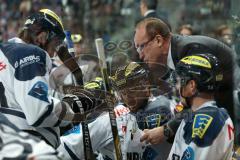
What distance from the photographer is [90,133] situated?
5070 millimetres

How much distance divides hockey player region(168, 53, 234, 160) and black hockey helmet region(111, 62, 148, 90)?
30cm

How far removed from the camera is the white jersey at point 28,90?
458 cm

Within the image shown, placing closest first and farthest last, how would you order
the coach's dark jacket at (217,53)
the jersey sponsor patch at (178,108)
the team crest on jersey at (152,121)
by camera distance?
the team crest on jersey at (152,121)
the coach's dark jacket at (217,53)
the jersey sponsor patch at (178,108)

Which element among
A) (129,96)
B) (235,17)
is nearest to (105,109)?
(129,96)

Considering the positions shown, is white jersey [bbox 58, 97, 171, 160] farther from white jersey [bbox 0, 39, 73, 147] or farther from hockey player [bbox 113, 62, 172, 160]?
white jersey [bbox 0, 39, 73, 147]

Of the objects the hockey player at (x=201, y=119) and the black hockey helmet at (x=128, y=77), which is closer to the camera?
the hockey player at (x=201, y=119)

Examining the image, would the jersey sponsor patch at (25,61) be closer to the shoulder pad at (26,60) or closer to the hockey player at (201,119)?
the shoulder pad at (26,60)

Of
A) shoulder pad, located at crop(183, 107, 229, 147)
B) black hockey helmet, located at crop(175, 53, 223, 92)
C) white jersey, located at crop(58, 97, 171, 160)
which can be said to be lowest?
white jersey, located at crop(58, 97, 171, 160)

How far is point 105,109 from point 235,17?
4.49 feet

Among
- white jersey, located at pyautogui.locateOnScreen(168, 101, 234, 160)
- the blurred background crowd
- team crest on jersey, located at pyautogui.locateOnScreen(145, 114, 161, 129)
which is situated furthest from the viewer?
the blurred background crowd

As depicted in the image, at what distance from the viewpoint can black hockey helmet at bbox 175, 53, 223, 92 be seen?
4.61m

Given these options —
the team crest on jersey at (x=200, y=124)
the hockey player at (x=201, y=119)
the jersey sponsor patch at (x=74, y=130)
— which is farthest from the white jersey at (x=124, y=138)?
the team crest on jersey at (x=200, y=124)

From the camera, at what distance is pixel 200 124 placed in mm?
4480

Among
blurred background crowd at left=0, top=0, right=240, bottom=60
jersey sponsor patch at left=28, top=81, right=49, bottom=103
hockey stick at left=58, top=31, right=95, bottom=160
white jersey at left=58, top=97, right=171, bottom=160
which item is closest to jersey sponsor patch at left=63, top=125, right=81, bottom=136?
white jersey at left=58, top=97, right=171, bottom=160
